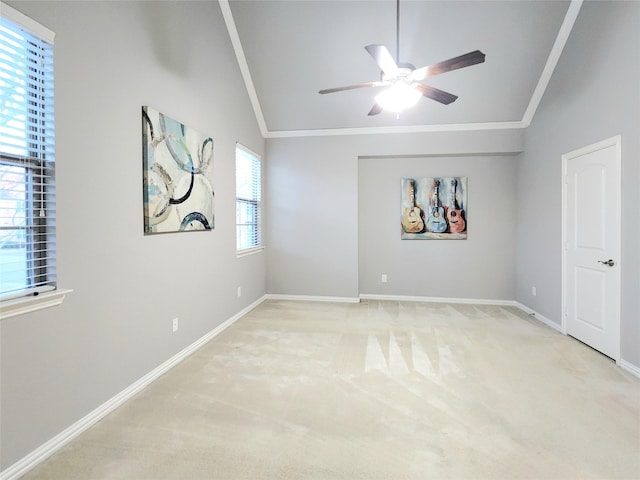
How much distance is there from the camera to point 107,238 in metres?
2.23

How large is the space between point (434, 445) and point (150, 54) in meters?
3.29

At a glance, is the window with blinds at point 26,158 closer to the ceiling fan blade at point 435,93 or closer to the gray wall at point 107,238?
the gray wall at point 107,238

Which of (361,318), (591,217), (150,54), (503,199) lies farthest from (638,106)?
(150,54)

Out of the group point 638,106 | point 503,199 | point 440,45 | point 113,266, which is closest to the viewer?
point 113,266

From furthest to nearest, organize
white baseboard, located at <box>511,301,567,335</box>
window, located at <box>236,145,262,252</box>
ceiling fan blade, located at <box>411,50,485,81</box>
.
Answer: window, located at <box>236,145,262,252</box> → white baseboard, located at <box>511,301,567,335</box> → ceiling fan blade, located at <box>411,50,485,81</box>

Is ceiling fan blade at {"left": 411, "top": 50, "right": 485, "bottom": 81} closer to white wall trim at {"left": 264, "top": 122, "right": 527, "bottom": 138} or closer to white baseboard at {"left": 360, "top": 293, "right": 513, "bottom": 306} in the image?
white wall trim at {"left": 264, "top": 122, "right": 527, "bottom": 138}

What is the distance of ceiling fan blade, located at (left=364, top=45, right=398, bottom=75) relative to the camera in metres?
2.27

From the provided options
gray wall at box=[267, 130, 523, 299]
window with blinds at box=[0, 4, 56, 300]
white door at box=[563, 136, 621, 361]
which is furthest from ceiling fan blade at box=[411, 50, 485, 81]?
gray wall at box=[267, 130, 523, 299]

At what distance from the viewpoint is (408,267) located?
538 cm

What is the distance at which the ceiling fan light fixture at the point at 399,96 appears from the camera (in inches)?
104

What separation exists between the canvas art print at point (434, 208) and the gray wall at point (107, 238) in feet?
10.3

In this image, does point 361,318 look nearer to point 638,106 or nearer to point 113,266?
point 113,266

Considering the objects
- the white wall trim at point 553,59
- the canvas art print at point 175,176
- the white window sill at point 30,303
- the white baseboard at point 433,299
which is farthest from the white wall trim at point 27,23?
the white baseboard at point 433,299

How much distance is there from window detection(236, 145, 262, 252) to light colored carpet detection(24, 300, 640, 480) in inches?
62.4
